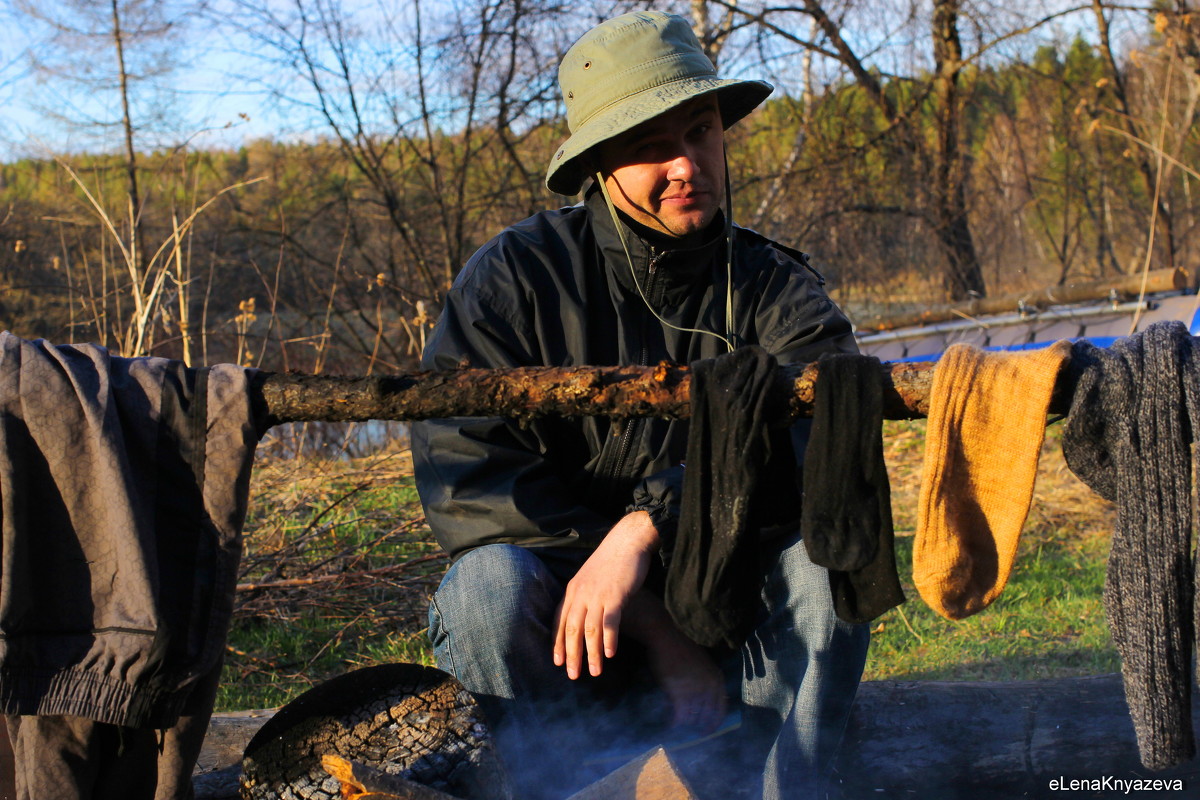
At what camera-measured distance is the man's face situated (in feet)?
7.30

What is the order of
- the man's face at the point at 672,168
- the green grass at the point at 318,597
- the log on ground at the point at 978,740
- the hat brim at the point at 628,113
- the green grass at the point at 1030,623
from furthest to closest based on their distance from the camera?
1. the green grass at the point at 318,597
2. the green grass at the point at 1030,623
3. the log on ground at the point at 978,740
4. the man's face at the point at 672,168
5. the hat brim at the point at 628,113

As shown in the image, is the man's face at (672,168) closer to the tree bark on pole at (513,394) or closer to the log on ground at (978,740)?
the tree bark on pole at (513,394)

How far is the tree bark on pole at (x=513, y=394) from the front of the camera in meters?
1.51

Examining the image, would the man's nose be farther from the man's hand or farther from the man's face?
the man's hand

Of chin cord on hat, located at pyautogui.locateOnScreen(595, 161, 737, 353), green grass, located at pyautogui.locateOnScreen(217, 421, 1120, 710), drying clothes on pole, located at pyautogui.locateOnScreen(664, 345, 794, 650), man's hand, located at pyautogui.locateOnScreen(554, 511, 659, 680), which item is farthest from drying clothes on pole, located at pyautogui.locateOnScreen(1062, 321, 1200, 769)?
green grass, located at pyautogui.locateOnScreen(217, 421, 1120, 710)

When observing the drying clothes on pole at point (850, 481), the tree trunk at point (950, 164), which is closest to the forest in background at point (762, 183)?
the tree trunk at point (950, 164)

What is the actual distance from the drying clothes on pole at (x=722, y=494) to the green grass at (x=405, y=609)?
1.99m

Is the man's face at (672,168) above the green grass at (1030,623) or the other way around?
above

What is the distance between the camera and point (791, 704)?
209 centimetres

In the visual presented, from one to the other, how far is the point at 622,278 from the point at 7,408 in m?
1.30

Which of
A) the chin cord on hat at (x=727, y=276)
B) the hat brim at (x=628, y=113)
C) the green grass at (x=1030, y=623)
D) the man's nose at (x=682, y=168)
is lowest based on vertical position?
the green grass at (x=1030, y=623)

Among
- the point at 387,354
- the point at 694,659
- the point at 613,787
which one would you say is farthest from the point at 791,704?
the point at 387,354

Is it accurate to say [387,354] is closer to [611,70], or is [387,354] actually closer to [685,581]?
[611,70]

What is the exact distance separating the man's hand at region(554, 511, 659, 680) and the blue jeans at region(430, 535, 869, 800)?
3.4 inches
